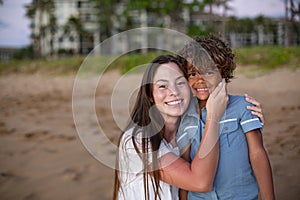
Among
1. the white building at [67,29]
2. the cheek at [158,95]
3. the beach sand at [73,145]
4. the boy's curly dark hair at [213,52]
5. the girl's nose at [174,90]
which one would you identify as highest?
the white building at [67,29]

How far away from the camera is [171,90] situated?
4.87 ft

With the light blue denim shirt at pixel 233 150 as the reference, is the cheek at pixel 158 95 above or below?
above

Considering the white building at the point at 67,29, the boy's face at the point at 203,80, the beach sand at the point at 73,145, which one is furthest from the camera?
the white building at the point at 67,29

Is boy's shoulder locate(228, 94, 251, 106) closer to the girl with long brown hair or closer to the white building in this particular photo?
the girl with long brown hair

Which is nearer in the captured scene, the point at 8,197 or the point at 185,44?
the point at 185,44

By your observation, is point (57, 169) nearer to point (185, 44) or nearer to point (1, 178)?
point (1, 178)

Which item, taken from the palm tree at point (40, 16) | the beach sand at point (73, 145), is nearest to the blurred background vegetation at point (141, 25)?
the palm tree at point (40, 16)

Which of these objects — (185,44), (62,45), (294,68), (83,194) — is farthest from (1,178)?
(62,45)

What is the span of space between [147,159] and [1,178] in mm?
2210

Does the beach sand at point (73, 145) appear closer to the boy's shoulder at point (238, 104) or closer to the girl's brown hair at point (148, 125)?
the girl's brown hair at point (148, 125)

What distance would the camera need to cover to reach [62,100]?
8.09 meters

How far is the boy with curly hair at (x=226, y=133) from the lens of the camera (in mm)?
1395

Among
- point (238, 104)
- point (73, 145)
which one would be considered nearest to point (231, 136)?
point (238, 104)

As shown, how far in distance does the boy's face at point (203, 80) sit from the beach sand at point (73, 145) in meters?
1.11
